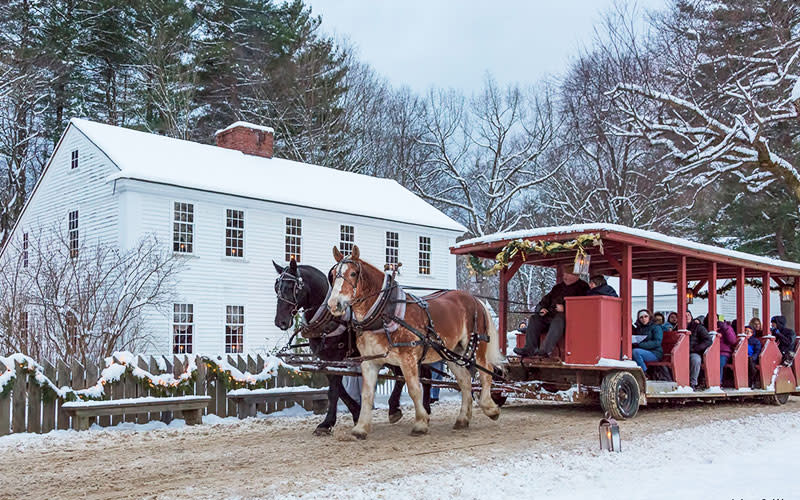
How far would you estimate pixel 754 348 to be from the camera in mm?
13930

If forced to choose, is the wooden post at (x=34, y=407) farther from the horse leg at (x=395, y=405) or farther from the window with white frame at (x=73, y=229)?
the window with white frame at (x=73, y=229)

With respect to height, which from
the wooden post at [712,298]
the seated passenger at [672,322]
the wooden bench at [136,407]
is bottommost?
the wooden bench at [136,407]

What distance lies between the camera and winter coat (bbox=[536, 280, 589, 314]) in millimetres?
11758

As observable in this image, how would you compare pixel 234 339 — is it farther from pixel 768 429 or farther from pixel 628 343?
pixel 768 429

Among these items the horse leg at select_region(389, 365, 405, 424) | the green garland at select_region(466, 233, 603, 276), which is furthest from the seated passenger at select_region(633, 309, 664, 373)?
the horse leg at select_region(389, 365, 405, 424)

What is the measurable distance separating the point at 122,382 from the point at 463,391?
4.64 metres

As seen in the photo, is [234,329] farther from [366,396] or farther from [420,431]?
[366,396]

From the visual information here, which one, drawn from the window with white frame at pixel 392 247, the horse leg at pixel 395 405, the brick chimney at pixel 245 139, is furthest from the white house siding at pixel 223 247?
the horse leg at pixel 395 405

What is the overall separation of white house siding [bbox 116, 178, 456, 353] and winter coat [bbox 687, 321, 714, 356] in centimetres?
1094

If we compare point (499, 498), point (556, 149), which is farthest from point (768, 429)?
point (556, 149)

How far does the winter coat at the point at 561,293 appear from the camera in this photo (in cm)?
1176

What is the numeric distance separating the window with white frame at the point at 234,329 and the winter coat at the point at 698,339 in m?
13.9

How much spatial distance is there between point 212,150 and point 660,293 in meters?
19.5

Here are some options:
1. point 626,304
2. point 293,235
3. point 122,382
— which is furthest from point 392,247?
point 122,382
